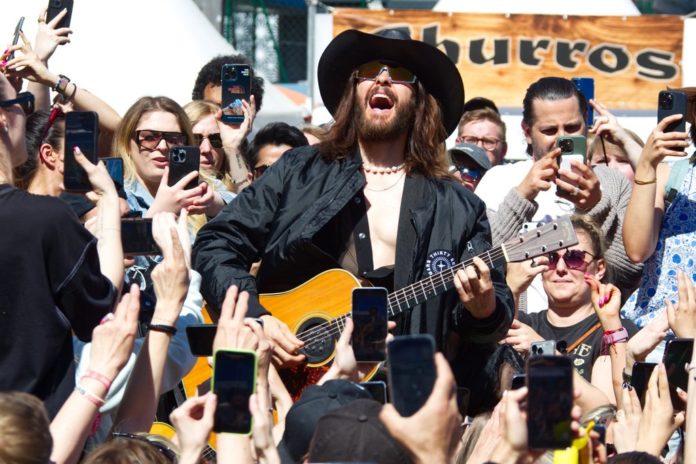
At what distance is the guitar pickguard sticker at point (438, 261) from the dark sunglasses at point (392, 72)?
75 centimetres

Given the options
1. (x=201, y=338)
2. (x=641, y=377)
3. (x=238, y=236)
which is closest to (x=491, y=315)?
(x=641, y=377)

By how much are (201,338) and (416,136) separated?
74.4 inches

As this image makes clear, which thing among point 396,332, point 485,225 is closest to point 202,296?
point 396,332

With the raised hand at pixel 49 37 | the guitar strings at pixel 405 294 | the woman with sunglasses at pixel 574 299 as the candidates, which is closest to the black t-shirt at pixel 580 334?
the woman with sunglasses at pixel 574 299

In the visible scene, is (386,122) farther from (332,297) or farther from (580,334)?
(580,334)

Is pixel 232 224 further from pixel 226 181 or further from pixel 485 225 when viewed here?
pixel 226 181

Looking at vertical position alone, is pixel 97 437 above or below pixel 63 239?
below

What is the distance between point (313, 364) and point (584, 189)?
1.43 metres

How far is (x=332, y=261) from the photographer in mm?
5289

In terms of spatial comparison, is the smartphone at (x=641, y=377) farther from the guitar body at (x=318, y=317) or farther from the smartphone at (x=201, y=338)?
the smartphone at (x=201, y=338)

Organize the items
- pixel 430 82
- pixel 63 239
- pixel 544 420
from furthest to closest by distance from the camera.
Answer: pixel 430 82 < pixel 63 239 < pixel 544 420

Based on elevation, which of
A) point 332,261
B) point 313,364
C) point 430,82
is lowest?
point 313,364

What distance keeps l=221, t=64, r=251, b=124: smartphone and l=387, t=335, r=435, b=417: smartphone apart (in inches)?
165

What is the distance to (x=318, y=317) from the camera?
5293mm
